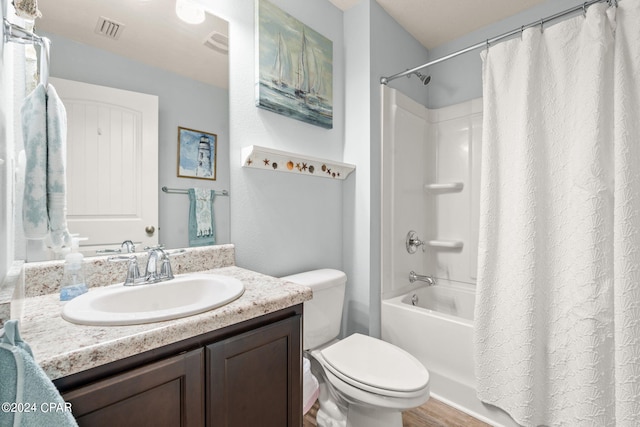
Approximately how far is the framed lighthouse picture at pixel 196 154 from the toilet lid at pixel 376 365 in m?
0.98

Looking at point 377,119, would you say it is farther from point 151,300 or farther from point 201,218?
point 151,300

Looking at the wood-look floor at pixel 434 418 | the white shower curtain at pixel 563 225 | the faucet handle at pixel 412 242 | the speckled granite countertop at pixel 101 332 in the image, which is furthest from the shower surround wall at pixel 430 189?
the speckled granite countertop at pixel 101 332

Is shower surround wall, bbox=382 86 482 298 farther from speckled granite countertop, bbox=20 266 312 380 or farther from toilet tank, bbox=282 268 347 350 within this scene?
speckled granite countertop, bbox=20 266 312 380

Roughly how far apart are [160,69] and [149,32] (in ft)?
0.46

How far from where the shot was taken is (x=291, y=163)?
62.5 inches

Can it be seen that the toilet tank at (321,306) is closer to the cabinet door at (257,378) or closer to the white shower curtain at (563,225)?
the cabinet door at (257,378)

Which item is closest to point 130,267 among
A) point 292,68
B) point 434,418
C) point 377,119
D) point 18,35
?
point 18,35

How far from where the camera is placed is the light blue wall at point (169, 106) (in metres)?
0.99

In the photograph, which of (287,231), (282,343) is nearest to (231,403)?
(282,343)

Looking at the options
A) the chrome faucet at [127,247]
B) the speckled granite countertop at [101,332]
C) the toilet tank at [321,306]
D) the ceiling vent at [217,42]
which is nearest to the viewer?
the speckled granite countertop at [101,332]

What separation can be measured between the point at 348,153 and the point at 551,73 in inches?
42.8

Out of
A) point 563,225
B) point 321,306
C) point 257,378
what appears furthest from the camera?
point 321,306

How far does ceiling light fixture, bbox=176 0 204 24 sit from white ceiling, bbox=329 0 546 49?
0.92 m

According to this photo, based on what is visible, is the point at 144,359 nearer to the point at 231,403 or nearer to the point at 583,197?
the point at 231,403
